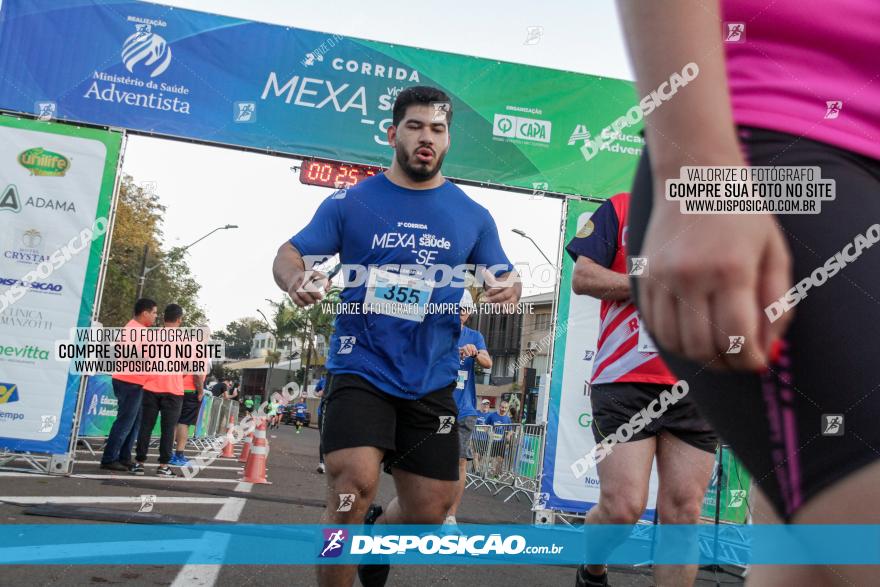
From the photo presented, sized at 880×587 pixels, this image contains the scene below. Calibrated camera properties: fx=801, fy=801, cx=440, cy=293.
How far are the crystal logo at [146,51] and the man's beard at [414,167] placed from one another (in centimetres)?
657

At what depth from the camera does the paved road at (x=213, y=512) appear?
4164mm

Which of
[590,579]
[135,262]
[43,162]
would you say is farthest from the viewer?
[135,262]

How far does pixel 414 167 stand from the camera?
3.91 meters

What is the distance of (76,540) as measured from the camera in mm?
4914

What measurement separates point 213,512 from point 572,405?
15.3 feet

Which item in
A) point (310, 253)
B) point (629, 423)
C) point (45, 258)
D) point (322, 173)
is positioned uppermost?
point (322, 173)

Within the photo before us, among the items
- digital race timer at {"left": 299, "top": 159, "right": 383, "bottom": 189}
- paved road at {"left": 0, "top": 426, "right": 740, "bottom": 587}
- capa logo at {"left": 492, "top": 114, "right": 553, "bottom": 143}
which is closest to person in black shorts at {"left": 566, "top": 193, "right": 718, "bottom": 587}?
paved road at {"left": 0, "top": 426, "right": 740, "bottom": 587}

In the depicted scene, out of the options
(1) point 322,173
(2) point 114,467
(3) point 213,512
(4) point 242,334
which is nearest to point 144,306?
(2) point 114,467

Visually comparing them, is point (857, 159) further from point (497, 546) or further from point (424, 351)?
point (497, 546)

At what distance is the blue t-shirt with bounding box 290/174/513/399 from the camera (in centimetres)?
355

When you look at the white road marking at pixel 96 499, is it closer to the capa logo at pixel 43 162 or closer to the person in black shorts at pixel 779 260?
the capa logo at pixel 43 162

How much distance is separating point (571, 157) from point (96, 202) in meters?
5.73

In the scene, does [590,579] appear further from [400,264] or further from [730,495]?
[730,495]

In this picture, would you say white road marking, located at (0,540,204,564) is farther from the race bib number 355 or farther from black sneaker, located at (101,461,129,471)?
black sneaker, located at (101,461,129,471)
